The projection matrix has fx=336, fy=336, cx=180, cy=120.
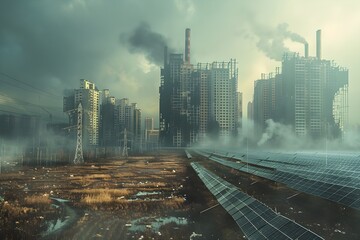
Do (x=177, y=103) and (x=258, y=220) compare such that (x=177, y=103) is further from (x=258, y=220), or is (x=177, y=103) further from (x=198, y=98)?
(x=258, y=220)

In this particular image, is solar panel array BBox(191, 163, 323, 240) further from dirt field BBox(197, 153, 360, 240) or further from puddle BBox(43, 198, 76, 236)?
puddle BBox(43, 198, 76, 236)

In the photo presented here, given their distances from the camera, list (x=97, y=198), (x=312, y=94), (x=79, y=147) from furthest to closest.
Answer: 1. (x=312, y=94)
2. (x=79, y=147)
3. (x=97, y=198)

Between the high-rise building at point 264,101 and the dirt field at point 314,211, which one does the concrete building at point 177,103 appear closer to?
the high-rise building at point 264,101

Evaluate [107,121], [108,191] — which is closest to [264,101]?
[107,121]

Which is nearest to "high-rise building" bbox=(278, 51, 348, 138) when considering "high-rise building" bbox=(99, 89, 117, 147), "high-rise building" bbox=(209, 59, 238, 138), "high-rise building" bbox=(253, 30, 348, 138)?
"high-rise building" bbox=(253, 30, 348, 138)

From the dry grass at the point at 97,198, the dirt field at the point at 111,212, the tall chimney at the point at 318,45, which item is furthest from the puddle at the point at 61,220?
the tall chimney at the point at 318,45

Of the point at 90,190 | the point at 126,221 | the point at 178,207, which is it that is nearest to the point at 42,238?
the point at 126,221
